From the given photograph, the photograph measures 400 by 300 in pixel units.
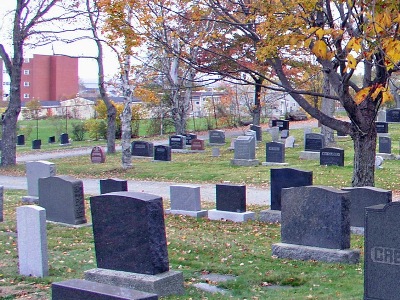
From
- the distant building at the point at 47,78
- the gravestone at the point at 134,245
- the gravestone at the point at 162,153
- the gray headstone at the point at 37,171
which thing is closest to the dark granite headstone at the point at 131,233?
the gravestone at the point at 134,245

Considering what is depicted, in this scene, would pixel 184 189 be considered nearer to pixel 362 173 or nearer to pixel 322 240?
pixel 362 173

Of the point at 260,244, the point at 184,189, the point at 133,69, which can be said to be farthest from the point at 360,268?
the point at 133,69

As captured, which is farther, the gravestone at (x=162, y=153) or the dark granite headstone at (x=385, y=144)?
the gravestone at (x=162, y=153)

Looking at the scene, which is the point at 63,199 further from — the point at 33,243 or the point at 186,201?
the point at 33,243

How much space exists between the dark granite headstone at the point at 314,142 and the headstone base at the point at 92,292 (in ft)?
72.7

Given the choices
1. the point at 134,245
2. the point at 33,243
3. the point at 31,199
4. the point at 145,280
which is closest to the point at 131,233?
the point at 134,245

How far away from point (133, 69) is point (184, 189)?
9.52 metres

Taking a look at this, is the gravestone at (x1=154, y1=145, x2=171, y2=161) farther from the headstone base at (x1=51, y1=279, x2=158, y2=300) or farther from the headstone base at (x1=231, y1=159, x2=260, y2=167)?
the headstone base at (x1=51, y1=279, x2=158, y2=300)

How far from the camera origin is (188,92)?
35.8 metres

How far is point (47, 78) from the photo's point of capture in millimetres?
93312

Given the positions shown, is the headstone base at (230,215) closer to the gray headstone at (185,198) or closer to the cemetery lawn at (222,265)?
the gray headstone at (185,198)

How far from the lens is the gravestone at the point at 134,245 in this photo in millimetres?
7457

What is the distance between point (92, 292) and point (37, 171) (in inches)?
488

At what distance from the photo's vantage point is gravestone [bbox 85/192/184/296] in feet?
24.5
